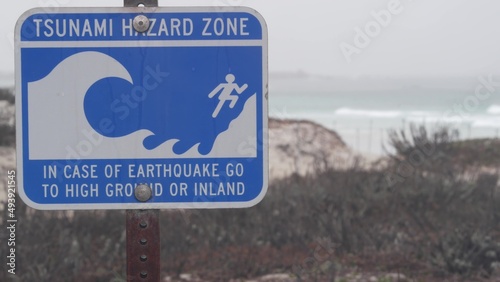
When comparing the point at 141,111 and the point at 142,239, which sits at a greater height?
the point at 141,111

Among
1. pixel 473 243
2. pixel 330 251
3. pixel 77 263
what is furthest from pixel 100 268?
pixel 473 243

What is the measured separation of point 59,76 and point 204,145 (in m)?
0.42

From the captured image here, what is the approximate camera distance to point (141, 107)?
7.20 ft

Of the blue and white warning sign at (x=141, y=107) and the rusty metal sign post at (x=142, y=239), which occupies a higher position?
the blue and white warning sign at (x=141, y=107)

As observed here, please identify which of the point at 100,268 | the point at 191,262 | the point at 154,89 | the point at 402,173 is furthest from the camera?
the point at 402,173

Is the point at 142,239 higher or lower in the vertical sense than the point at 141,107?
lower

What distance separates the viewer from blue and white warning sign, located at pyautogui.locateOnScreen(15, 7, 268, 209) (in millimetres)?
2203

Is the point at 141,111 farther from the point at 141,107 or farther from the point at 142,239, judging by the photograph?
the point at 142,239

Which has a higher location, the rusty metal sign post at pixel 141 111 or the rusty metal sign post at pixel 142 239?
the rusty metal sign post at pixel 141 111

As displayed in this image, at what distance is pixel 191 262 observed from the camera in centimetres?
668

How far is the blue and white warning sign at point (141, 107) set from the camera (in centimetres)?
220

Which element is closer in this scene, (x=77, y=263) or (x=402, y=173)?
(x=77, y=263)

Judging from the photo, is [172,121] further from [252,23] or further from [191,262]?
[191,262]

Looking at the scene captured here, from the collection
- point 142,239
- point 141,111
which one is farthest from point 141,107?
point 142,239
